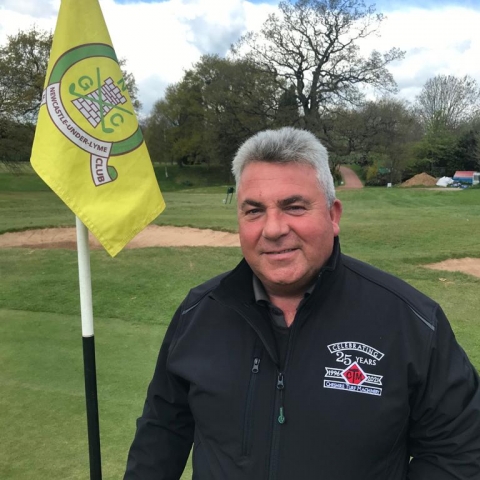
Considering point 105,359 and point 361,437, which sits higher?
point 361,437

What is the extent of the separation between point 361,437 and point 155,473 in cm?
83

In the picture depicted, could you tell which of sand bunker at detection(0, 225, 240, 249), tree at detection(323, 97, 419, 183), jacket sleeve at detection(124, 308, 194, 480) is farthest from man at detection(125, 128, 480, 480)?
tree at detection(323, 97, 419, 183)

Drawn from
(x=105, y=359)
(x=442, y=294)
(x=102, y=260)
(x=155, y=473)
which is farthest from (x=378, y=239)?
(x=155, y=473)

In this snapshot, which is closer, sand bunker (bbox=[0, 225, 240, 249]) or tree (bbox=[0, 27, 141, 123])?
sand bunker (bbox=[0, 225, 240, 249])

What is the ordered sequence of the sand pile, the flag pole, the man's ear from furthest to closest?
the sand pile < the flag pole < the man's ear

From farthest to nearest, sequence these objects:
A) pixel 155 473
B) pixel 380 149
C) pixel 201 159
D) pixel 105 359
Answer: pixel 201 159 < pixel 380 149 < pixel 105 359 < pixel 155 473

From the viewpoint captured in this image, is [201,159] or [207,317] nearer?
[207,317]

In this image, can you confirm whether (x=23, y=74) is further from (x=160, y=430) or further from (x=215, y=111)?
(x=160, y=430)

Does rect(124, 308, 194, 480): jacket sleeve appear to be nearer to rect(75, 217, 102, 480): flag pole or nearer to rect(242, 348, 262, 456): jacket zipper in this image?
rect(242, 348, 262, 456): jacket zipper

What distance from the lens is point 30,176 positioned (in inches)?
1571

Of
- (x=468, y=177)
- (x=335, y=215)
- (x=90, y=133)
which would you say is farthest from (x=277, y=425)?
(x=468, y=177)

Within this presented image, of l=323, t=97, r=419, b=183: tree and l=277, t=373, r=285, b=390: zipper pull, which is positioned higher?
l=323, t=97, r=419, b=183: tree

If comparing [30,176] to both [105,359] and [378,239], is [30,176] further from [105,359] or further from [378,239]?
[105,359]

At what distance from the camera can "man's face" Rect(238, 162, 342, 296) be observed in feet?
5.21
